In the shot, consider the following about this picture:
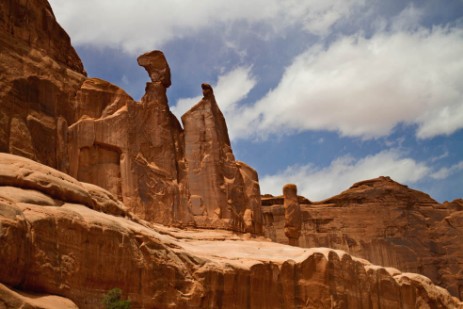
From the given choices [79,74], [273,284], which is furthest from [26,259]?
[79,74]

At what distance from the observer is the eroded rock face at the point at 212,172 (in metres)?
32.6

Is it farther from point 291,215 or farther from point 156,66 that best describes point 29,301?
point 291,215

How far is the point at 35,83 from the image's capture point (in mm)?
24953

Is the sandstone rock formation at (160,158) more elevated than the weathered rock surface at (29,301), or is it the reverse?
the sandstone rock formation at (160,158)

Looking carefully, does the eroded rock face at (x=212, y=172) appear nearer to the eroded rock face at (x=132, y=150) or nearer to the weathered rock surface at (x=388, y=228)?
the eroded rock face at (x=132, y=150)

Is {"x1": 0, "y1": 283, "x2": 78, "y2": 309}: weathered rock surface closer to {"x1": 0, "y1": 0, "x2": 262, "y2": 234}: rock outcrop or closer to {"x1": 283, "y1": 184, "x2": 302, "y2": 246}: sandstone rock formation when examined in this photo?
{"x1": 0, "y1": 0, "x2": 262, "y2": 234}: rock outcrop

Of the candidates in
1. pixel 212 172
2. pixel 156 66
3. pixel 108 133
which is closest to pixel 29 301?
pixel 108 133

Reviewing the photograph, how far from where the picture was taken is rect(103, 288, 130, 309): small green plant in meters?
15.8

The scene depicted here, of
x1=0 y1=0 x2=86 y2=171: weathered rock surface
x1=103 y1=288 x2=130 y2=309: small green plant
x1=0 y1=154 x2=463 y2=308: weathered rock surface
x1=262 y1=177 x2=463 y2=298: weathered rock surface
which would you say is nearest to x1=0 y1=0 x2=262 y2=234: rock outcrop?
x1=0 y1=0 x2=86 y2=171: weathered rock surface

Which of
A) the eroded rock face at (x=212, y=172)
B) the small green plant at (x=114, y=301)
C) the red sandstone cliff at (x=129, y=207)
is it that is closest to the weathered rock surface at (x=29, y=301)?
the red sandstone cliff at (x=129, y=207)

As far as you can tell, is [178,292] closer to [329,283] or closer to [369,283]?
[329,283]

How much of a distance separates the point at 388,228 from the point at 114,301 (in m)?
46.8

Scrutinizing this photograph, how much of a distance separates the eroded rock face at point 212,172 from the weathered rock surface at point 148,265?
2774 millimetres

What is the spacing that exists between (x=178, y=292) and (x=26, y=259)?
6122mm
